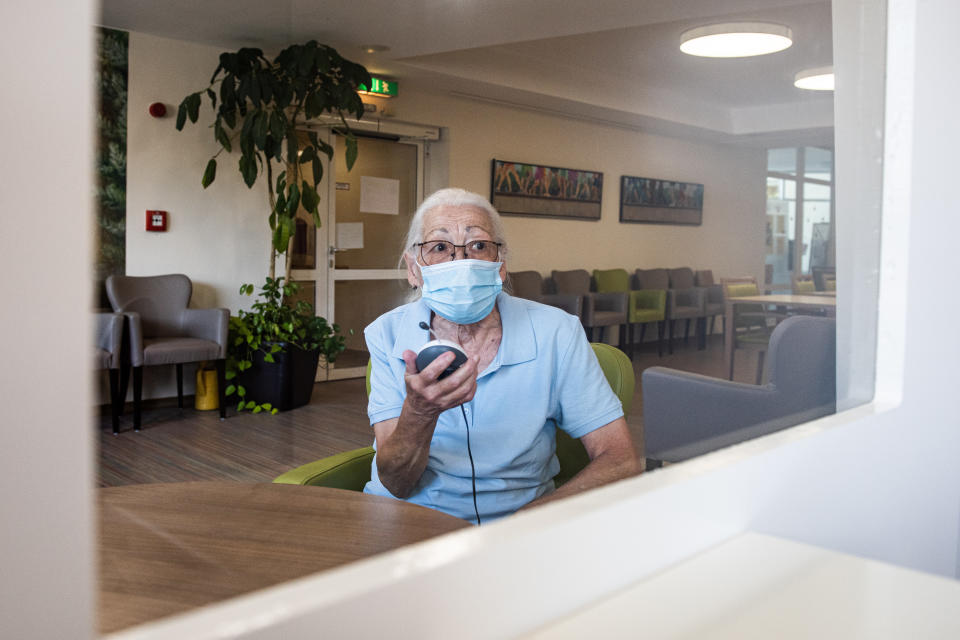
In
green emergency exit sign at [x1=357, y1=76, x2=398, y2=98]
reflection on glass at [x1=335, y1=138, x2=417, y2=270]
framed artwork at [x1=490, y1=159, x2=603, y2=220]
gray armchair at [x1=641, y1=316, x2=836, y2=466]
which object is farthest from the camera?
framed artwork at [x1=490, y1=159, x2=603, y2=220]

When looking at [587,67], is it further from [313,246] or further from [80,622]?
[80,622]

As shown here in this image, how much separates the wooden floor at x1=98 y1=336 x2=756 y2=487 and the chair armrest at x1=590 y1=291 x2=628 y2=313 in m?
1.66

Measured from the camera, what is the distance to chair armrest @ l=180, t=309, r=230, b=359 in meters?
2.96

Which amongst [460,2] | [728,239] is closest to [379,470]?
[728,239]

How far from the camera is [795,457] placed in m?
0.90

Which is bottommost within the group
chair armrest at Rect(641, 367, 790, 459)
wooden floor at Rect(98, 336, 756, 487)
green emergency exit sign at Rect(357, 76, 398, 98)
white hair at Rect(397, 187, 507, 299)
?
wooden floor at Rect(98, 336, 756, 487)

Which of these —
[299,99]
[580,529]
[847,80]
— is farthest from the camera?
[299,99]

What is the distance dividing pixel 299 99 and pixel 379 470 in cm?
412

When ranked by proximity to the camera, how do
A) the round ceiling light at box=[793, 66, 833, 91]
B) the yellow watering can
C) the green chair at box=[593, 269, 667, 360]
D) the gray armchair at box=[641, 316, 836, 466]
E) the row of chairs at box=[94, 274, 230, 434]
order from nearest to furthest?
→ the row of chairs at box=[94, 274, 230, 434] → the gray armchair at box=[641, 316, 836, 466] → the round ceiling light at box=[793, 66, 833, 91] → the yellow watering can → the green chair at box=[593, 269, 667, 360]

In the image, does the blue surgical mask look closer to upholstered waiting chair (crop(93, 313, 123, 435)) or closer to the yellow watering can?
upholstered waiting chair (crop(93, 313, 123, 435))

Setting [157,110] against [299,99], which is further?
[299,99]

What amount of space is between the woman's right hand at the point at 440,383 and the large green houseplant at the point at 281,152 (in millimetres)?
3231

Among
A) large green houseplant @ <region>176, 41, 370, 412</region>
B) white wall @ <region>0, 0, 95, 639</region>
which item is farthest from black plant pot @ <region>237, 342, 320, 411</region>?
white wall @ <region>0, 0, 95, 639</region>

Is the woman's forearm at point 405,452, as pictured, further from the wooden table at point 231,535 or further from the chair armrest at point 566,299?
the chair armrest at point 566,299
